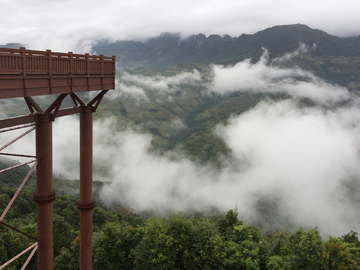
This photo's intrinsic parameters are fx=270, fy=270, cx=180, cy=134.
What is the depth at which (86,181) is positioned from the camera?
714 inches

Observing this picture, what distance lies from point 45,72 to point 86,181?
828 cm

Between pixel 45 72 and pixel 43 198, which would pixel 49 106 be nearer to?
pixel 45 72

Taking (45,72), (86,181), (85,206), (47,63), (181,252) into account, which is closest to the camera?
(45,72)

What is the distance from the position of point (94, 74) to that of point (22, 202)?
109526mm

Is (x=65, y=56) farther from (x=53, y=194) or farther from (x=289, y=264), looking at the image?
(x=289, y=264)

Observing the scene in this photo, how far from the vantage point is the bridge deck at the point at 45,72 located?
10.9 m

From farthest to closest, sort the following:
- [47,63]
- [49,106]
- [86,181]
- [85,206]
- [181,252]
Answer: [181,252] < [85,206] < [86,181] < [49,106] < [47,63]

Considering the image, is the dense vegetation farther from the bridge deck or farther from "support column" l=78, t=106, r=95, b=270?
the bridge deck

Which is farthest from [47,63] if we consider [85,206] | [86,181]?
[85,206]

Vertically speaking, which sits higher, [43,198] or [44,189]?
[44,189]

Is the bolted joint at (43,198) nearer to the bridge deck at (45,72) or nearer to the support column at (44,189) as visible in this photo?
the support column at (44,189)

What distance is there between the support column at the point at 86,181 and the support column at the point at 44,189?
340 centimetres

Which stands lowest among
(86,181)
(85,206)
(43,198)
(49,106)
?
(85,206)

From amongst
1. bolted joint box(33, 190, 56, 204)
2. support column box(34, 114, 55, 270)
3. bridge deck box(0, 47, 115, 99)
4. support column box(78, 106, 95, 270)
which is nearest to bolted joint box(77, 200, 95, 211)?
support column box(78, 106, 95, 270)
